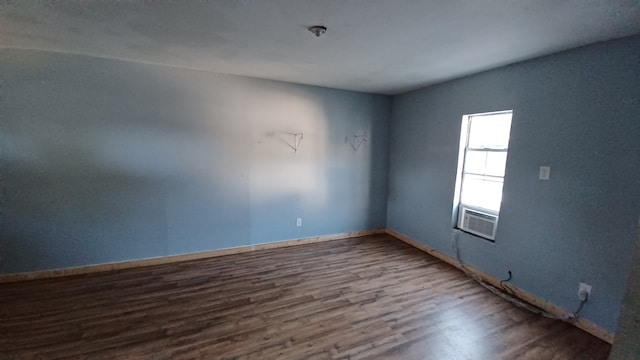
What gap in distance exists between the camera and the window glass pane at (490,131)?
2.81m

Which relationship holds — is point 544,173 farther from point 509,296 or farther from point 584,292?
point 509,296

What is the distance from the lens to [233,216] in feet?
11.5

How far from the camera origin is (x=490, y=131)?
2.99 m

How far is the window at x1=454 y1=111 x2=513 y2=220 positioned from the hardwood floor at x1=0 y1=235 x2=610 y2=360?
3.17ft

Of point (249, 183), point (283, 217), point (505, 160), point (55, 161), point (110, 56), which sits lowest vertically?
point (283, 217)

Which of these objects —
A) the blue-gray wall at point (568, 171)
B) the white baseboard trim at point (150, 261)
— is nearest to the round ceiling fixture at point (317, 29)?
the blue-gray wall at point (568, 171)

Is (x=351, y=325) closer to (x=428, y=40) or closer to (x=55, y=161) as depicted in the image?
(x=428, y=40)

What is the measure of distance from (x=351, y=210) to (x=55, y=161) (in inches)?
148

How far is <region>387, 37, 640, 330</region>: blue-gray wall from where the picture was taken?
1946mm

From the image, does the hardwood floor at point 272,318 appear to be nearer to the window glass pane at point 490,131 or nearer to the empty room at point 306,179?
the empty room at point 306,179

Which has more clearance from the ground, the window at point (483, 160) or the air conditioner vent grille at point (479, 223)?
the window at point (483, 160)

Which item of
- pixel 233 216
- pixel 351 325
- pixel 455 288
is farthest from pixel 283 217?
pixel 455 288

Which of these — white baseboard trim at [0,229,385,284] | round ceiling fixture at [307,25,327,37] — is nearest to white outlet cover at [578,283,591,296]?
white baseboard trim at [0,229,385,284]

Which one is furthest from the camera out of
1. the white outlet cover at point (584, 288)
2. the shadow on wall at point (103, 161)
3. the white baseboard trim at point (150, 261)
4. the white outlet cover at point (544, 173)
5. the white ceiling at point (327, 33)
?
the white baseboard trim at point (150, 261)
